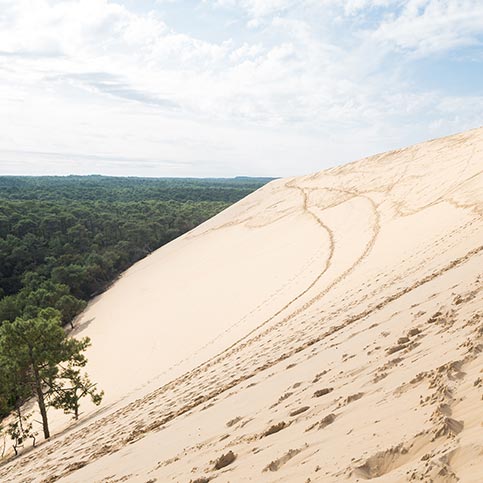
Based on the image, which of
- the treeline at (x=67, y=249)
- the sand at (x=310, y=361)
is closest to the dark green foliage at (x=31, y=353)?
the sand at (x=310, y=361)

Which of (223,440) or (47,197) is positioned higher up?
(47,197)

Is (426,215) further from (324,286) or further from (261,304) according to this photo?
(261,304)

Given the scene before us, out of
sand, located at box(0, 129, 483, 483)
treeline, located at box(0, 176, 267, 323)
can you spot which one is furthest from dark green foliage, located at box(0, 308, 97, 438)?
treeline, located at box(0, 176, 267, 323)

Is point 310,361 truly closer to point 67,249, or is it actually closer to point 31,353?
point 31,353

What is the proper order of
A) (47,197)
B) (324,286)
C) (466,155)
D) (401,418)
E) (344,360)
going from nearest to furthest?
1. (401,418)
2. (344,360)
3. (324,286)
4. (466,155)
5. (47,197)

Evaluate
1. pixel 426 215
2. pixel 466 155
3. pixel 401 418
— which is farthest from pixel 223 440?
pixel 466 155

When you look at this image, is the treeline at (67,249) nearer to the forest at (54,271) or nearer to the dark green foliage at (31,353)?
the forest at (54,271)

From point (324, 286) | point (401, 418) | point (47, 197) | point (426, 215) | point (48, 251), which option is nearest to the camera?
point (401, 418)

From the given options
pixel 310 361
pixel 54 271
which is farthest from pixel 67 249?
pixel 310 361
